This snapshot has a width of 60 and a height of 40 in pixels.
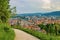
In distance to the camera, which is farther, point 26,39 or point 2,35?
point 26,39

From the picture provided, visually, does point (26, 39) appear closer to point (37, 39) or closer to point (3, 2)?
point (37, 39)

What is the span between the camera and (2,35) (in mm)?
9219

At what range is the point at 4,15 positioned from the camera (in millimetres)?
21297

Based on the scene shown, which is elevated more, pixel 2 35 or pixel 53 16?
pixel 2 35

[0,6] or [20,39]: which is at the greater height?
[0,6]

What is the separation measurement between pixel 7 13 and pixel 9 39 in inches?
461

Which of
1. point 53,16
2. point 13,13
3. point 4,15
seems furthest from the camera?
point 53,16

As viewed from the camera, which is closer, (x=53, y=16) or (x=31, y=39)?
(x=31, y=39)

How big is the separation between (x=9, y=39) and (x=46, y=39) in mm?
3888

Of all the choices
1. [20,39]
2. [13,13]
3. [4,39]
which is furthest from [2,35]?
[13,13]

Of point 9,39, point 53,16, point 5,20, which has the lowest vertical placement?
point 53,16

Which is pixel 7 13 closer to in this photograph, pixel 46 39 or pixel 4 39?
pixel 46 39

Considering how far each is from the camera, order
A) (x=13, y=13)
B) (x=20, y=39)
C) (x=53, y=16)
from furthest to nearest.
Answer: (x=53, y=16)
(x=13, y=13)
(x=20, y=39)

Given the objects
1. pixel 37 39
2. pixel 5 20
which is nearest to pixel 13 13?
pixel 5 20
